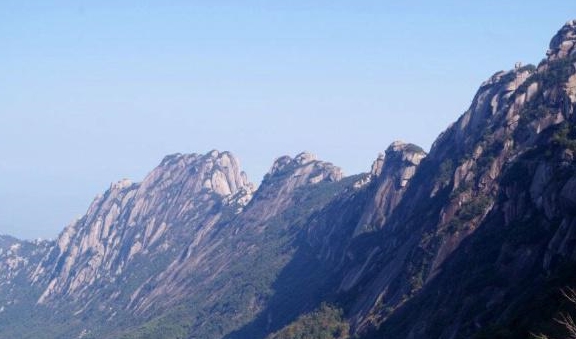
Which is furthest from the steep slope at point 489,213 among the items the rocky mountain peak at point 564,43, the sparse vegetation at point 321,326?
the sparse vegetation at point 321,326

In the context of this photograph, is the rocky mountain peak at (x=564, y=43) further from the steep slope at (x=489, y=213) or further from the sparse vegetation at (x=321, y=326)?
the sparse vegetation at (x=321, y=326)

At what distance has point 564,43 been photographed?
176250 millimetres

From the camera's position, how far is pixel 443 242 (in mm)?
142875

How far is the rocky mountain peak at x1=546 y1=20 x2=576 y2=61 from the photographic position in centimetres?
17275

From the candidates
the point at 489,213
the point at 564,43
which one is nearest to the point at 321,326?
the point at 489,213

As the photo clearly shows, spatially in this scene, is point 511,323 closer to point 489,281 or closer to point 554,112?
point 489,281

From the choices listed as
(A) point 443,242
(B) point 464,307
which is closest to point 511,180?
(A) point 443,242

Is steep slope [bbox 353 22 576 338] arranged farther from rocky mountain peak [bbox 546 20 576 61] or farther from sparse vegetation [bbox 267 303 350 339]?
sparse vegetation [bbox 267 303 350 339]

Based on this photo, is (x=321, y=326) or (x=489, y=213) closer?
(x=489, y=213)

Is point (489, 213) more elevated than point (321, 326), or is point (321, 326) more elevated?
point (489, 213)

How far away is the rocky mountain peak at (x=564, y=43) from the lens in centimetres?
17275

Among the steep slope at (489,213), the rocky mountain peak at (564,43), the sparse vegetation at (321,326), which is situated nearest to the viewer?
the steep slope at (489,213)

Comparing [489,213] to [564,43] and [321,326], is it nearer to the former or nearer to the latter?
[321,326]

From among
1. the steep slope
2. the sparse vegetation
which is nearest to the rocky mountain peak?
the steep slope
